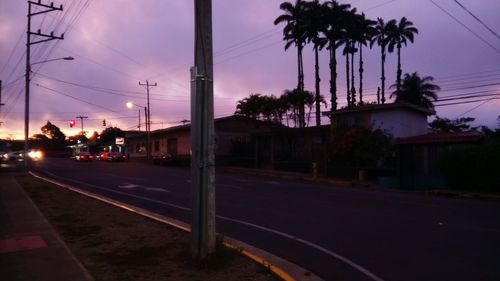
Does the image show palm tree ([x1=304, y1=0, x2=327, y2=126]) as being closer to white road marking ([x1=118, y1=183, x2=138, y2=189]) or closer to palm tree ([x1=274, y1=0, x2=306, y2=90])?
palm tree ([x1=274, y1=0, x2=306, y2=90])

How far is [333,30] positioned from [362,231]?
161 ft

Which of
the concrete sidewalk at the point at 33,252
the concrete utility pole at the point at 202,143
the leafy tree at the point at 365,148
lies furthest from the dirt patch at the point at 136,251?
the leafy tree at the point at 365,148

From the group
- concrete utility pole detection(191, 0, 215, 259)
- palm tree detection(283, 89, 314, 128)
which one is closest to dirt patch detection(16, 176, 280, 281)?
concrete utility pole detection(191, 0, 215, 259)

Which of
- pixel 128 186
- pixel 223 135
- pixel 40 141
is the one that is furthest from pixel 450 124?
pixel 40 141

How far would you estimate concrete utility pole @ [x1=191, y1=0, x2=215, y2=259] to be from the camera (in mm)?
7379

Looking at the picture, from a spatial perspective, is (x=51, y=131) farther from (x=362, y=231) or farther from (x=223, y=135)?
(x=362, y=231)

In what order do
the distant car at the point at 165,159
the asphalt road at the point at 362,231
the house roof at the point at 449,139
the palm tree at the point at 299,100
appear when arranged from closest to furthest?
the asphalt road at the point at 362,231
the house roof at the point at 449,139
the distant car at the point at 165,159
the palm tree at the point at 299,100

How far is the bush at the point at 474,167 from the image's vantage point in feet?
72.6

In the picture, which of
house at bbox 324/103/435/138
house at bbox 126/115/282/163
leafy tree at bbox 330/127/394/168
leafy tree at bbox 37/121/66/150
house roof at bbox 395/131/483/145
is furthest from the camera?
leafy tree at bbox 37/121/66/150

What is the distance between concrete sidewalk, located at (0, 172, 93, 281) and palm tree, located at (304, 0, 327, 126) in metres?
44.8

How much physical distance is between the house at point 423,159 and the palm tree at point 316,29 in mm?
27610

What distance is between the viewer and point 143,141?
240ft

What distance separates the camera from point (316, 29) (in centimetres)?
5572

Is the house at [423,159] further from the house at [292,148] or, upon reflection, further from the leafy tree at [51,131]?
the leafy tree at [51,131]
